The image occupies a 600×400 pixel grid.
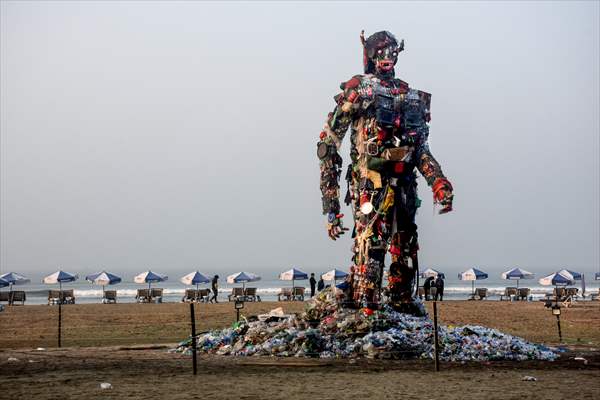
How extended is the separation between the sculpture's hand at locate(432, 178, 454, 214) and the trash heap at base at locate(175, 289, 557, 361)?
8.42 ft

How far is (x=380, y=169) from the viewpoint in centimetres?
1731

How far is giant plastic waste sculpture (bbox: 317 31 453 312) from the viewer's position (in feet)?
56.7

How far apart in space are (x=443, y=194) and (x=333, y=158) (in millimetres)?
2559

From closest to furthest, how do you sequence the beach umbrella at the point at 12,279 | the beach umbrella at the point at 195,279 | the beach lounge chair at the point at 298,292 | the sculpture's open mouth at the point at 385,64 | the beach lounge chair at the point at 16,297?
the sculpture's open mouth at the point at 385,64
the beach lounge chair at the point at 16,297
the beach lounge chair at the point at 298,292
the beach umbrella at the point at 12,279
the beach umbrella at the point at 195,279

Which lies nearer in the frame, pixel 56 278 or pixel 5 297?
pixel 5 297

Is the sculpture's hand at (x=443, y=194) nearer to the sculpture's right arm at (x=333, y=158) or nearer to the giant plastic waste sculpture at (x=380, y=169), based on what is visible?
the giant plastic waste sculpture at (x=380, y=169)

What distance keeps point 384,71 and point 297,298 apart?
37.4 meters

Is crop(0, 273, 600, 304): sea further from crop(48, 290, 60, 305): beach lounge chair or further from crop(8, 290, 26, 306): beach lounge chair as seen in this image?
crop(8, 290, 26, 306): beach lounge chair

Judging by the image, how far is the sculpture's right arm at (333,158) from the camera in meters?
17.9

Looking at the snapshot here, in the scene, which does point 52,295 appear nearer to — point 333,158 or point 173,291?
point 333,158

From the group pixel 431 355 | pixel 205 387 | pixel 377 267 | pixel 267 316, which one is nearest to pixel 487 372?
pixel 431 355

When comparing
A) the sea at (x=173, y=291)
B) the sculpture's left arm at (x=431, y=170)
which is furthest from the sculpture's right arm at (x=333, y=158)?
the sea at (x=173, y=291)

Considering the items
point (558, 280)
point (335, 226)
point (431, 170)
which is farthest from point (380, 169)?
point (558, 280)

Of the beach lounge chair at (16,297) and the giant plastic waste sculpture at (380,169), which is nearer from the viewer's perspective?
the giant plastic waste sculpture at (380,169)
